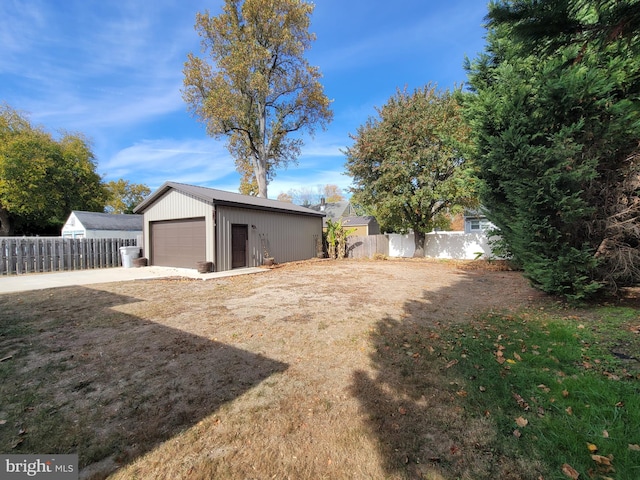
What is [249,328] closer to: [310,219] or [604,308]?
[604,308]

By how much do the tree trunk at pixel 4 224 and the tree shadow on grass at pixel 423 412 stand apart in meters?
38.6

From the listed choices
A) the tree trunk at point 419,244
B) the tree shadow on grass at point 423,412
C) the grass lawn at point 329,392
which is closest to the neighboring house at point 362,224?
the tree trunk at point 419,244

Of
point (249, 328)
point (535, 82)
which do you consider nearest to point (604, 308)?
point (535, 82)

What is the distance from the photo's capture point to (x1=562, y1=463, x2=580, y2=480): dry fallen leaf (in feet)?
5.18

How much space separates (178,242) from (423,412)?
12.0 meters

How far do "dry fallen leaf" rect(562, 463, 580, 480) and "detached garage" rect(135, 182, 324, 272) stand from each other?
34.1 ft

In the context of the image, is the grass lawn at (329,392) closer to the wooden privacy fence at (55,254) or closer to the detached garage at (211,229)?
the detached garage at (211,229)

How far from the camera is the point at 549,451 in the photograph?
1.77 metres

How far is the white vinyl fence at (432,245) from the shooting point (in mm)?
15320

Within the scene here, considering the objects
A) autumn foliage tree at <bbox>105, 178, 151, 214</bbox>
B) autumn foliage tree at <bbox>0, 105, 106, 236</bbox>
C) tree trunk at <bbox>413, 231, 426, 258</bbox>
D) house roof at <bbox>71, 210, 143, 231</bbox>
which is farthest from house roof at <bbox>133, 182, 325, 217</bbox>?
autumn foliage tree at <bbox>105, 178, 151, 214</bbox>

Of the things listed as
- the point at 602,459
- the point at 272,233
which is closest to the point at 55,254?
the point at 272,233

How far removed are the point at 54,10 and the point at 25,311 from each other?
25.6 ft

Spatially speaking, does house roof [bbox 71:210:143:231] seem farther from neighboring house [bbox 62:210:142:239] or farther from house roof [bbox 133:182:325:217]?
house roof [bbox 133:182:325:217]

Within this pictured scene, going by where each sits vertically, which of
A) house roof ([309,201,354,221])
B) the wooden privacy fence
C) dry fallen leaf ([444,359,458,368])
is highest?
house roof ([309,201,354,221])
